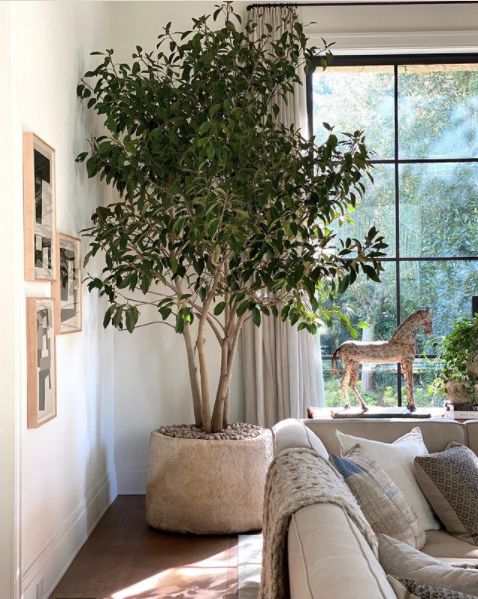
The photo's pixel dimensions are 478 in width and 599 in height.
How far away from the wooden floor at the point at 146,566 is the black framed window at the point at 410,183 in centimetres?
166

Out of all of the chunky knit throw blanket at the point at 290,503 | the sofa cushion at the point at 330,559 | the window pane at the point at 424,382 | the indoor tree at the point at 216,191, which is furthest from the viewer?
the window pane at the point at 424,382

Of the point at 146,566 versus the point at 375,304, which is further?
the point at 375,304

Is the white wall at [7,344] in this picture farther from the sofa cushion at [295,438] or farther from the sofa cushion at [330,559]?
the sofa cushion at [330,559]

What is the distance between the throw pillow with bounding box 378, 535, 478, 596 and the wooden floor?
1603mm

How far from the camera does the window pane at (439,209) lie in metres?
5.55

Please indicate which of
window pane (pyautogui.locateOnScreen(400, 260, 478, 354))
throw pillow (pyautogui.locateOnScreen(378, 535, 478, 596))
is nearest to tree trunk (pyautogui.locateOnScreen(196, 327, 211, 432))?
window pane (pyautogui.locateOnScreen(400, 260, 478, 354))

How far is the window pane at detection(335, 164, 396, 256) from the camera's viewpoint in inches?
219

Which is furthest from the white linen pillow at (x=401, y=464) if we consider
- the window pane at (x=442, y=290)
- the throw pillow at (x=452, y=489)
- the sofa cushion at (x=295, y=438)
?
the window pane at (x=442, y=290)

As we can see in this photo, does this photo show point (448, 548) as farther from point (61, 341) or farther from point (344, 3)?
point (344, 3)

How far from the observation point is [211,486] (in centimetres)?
439

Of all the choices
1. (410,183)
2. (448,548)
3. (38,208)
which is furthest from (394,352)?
(38,208)

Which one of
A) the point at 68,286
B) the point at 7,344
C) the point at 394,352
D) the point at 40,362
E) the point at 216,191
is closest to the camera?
the point at 7,344

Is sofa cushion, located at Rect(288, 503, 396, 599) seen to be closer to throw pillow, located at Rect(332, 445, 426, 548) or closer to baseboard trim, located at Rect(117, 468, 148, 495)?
throw pillow, located at Rect(332, 445, 426, 548)

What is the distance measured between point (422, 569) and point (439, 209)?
399cm
